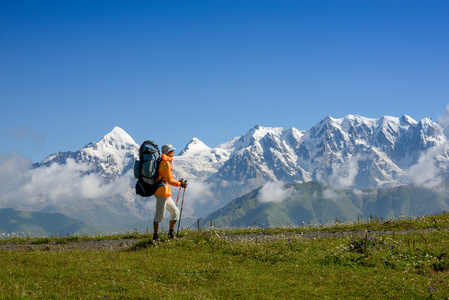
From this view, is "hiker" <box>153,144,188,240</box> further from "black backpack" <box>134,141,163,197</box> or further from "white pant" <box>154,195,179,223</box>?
"black backpack" <box>134,141,163,197</box>

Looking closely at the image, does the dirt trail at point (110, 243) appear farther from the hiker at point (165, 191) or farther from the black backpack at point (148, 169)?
the black backpack at point (148, 169)

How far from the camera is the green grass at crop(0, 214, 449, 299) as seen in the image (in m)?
12.0

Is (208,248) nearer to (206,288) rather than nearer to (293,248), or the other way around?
(293,248)

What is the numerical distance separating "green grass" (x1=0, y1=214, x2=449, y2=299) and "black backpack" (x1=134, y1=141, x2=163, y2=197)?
8.42 feet

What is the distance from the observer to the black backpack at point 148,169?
58.6 ft

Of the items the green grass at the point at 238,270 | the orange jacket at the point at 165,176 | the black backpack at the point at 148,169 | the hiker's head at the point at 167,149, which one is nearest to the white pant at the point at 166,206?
the orange jacket at the point at 165,176

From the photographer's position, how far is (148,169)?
58.4 feet

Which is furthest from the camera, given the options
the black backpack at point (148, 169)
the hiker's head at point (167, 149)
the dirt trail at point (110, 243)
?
the dirt trail at point (110, 243)

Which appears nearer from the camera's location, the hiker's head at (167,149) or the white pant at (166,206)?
the white pant at (166,206)

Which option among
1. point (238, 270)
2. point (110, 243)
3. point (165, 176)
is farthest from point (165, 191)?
point (238, 270)

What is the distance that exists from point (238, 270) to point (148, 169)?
6.28 metres

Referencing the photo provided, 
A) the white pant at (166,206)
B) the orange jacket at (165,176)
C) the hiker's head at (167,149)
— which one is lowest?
the white pant at (166,206)

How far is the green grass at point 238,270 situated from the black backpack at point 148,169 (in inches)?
101

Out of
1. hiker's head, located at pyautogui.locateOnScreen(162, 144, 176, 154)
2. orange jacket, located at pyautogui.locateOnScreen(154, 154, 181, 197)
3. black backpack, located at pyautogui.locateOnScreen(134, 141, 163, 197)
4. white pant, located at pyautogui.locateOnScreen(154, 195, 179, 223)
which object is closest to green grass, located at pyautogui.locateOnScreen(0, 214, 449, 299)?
white pant, located at pyautogui.locateOnScreen(154, 195, 179, 223)
